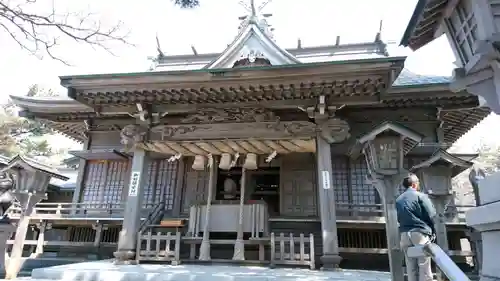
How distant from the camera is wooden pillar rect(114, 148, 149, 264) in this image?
768 centimetres

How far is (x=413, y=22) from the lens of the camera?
588 centimetres

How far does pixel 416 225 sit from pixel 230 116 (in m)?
5.52

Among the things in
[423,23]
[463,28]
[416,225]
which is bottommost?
[416,225]

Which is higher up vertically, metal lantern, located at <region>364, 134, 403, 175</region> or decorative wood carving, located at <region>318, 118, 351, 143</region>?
decorative wood carving, located at <region>318, 118, 351, 143</region>

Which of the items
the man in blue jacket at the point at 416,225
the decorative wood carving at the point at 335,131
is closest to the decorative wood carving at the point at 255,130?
the decorative wood carving at the point at 335,131

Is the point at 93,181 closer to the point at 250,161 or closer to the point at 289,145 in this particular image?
the point at 250,161

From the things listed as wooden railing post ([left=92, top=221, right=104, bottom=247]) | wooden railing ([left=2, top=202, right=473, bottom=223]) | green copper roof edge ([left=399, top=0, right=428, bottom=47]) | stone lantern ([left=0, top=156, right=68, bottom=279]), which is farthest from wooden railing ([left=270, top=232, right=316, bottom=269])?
wooden railing post ([left=92, top=221, right=104, bottom=247])

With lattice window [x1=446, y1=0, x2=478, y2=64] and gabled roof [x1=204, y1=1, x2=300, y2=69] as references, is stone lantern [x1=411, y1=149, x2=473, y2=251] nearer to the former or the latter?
lattice window [x1=446, y1=0, x2=478, y2=64]

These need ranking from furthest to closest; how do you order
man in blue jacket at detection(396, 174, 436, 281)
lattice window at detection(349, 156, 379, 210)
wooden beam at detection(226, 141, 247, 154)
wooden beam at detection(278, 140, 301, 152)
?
lattice window at detection(349, 156, 379, 210) → wooden beam at detection(226, 141, 247, 154) → wooden beam at detection(278, 140, 301, 152) → man in blue jacket at detection(396, 174, 436, 281)

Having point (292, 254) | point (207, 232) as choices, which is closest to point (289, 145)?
point (292, 254)

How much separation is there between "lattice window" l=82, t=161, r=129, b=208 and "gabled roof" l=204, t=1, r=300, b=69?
16.5 ft

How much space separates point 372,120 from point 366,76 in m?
3.11

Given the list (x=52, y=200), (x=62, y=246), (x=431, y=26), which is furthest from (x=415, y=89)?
(x=52, y=200)

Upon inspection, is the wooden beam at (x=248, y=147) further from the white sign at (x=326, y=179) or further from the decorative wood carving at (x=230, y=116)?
the white sign at (x=326, y=179)
